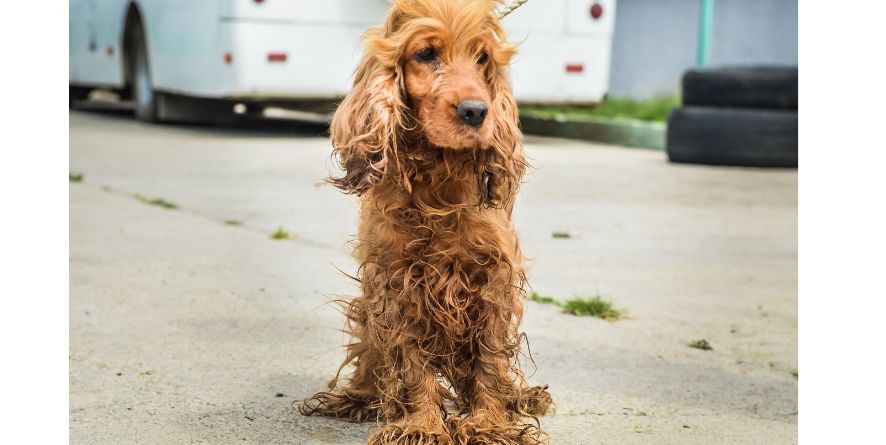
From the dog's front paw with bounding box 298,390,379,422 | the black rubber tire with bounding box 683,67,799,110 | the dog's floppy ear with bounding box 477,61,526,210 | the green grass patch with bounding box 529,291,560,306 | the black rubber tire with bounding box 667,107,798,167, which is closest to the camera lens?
the dog's floppy ear with bounding box 477,61,526,210

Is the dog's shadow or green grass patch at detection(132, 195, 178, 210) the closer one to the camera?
the dog's shadow

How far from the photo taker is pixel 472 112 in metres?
2.83

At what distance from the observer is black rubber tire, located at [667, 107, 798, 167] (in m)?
11.1

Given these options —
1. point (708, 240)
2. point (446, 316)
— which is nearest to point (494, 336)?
point (446, 316)

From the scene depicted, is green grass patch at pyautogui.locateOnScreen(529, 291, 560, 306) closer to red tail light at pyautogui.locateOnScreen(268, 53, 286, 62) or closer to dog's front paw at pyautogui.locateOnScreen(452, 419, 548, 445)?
dog's front paw at pyautogui.locateOnScreen(452, 419, 548, 445)

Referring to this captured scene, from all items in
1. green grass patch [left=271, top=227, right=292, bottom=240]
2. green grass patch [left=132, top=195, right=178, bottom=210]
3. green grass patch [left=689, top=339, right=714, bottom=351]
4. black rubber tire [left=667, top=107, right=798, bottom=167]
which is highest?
black rubber tire [left=667, top=107, right=798, bottom=167]

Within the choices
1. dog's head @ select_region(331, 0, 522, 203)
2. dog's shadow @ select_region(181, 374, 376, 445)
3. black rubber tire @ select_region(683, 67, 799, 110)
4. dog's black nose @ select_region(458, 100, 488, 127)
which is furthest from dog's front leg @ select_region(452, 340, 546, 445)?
black rubber tire @ select_region(683, 67, 799, 110)

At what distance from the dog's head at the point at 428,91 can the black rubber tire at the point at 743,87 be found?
29.0ft

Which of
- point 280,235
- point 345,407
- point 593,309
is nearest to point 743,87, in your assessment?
point 280,235

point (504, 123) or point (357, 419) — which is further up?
point (504, 123)

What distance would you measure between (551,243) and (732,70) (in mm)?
5766

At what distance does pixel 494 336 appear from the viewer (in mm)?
3225

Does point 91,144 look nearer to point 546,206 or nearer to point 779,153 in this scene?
point 546,206

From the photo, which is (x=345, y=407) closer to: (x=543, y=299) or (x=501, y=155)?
(x=501, y=155)
